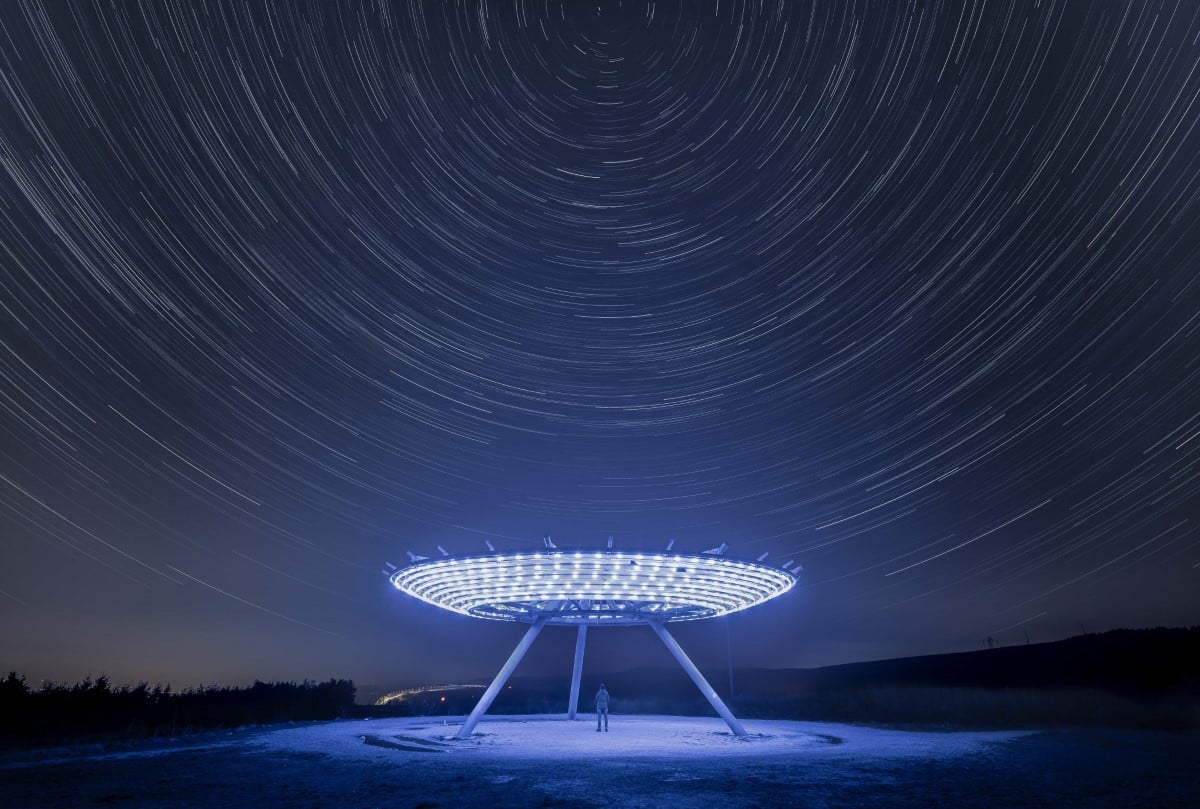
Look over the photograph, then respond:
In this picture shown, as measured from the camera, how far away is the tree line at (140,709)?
34.2 m

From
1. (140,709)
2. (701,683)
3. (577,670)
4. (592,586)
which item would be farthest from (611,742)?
(140,709)

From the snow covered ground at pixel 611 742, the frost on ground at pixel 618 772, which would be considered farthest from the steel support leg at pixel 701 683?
the frost on ground at pixel 618 772

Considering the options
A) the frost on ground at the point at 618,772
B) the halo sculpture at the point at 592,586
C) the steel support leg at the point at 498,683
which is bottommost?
the frost on ground at the point at 618,772

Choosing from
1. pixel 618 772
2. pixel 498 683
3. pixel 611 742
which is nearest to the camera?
pixel 618 772

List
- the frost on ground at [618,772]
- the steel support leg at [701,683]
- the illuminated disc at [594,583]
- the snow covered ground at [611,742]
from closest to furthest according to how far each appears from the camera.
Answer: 1. the frost on ground at [618,772]
2. the snow covered ground at [611,742]
3. the illuminated disc at [594,583]
4. the steel support leg at [701,683]

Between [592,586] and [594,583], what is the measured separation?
1.14ft

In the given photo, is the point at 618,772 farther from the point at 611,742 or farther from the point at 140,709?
A: the point at 140,709

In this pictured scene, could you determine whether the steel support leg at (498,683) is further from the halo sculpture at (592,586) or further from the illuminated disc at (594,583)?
the illuminated disc at (594,583)

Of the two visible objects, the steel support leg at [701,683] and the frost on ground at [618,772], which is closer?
the frost on ground at [618,772]

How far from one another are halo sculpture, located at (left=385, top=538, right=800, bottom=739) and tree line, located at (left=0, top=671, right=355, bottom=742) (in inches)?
510

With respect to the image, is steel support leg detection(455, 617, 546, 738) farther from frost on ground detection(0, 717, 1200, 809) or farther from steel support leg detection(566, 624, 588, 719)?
steel support leg detection(566, 624, 588, 719)

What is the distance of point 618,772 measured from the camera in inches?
605

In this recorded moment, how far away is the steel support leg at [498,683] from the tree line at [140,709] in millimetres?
12608

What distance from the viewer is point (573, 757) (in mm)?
18359
